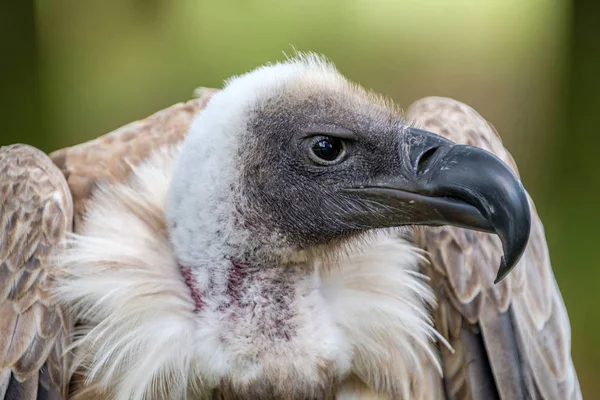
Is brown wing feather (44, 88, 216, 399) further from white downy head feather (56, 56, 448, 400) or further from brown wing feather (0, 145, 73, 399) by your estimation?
white downy head feather (56, 56, 448, 400)

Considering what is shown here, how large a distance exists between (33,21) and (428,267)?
255cm

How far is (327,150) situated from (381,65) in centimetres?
243

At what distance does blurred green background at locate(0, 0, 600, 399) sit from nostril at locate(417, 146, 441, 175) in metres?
2.23

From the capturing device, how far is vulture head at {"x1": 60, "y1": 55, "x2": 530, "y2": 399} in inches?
72.2

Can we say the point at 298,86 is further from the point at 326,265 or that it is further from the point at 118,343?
the point at 118,343

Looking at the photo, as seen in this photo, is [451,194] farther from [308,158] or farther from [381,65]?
[381,65]

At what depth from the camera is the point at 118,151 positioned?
2.32 metres

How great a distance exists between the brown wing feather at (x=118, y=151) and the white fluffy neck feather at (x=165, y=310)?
0.49 feet

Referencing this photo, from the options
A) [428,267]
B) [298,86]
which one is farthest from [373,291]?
[298,86]

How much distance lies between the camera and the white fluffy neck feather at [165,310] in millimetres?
1861

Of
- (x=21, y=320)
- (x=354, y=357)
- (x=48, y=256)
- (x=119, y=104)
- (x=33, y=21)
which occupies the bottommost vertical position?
(x=354, y=357)

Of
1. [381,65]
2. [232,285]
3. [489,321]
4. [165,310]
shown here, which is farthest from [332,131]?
[381,65]

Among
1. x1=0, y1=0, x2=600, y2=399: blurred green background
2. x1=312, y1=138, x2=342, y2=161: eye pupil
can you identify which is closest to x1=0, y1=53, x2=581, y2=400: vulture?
x1=312, y1=138, x2=342, y2=161: eye pupil

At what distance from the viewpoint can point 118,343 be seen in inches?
73.5
